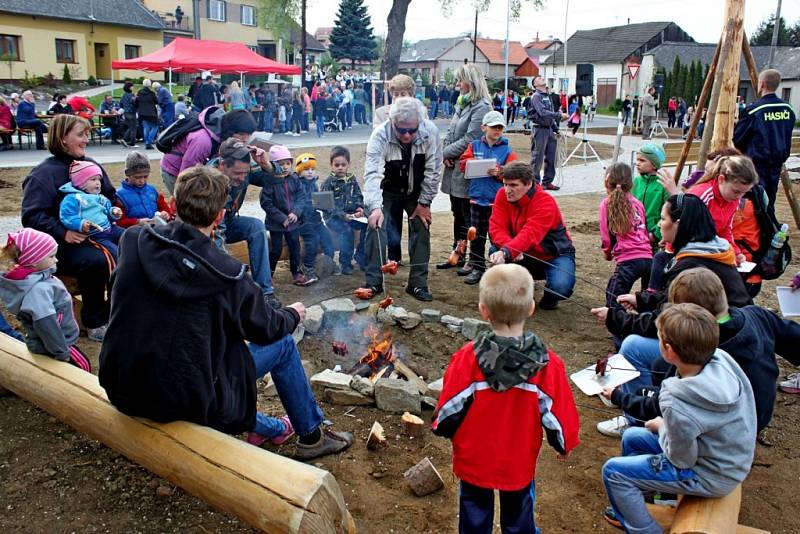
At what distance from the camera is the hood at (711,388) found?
251 cm

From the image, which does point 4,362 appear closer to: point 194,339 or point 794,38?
point 194,339

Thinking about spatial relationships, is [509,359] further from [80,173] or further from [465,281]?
[465,281]

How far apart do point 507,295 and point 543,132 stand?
1016cm

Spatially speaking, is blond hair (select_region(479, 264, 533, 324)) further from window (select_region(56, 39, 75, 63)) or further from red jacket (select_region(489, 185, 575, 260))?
window (select_region(56, 39, 75, 63))

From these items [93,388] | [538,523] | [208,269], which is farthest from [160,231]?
[538,523]

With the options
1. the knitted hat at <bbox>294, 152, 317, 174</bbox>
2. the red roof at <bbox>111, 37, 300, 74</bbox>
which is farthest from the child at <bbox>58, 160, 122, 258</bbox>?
the red roof at <bbox>111, 37, 300, 74</bbox>

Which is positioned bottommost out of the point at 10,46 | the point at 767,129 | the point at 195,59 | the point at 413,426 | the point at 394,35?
the point at 413,426

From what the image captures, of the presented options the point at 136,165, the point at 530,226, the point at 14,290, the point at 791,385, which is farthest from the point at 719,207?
the point at 14,290

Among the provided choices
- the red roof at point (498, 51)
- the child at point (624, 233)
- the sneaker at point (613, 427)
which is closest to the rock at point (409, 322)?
the child at point (624, 233)

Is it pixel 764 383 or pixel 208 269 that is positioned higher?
pixel 208 269

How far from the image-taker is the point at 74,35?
37.0 metres

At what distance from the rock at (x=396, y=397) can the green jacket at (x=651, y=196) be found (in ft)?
10.00

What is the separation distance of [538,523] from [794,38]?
73.3m

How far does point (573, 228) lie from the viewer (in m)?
9.23
